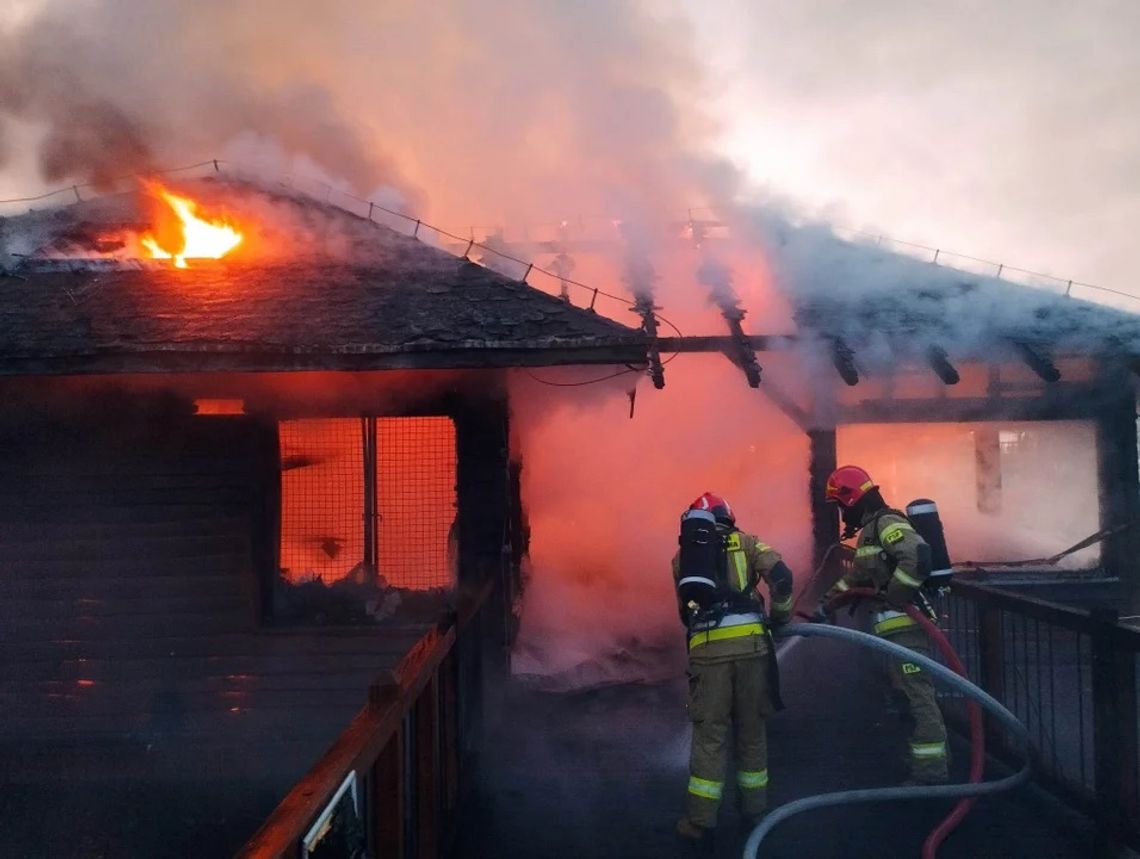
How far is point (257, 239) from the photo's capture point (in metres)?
7.07

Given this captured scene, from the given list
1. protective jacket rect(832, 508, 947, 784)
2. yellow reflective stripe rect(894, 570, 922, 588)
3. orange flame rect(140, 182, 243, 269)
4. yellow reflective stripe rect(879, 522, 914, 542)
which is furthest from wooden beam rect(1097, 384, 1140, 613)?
orange flame rect(140, 182, 243, 269)

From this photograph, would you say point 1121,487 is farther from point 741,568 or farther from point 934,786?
point 741,568

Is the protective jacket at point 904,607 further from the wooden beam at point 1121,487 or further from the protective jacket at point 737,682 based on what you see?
the wooden beam at point 1121,487

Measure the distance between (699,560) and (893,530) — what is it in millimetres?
1413

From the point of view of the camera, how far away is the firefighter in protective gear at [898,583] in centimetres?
455

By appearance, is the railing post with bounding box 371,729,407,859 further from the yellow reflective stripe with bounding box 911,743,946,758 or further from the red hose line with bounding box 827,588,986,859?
the yellow reflective stripe with bounding box 911,743,946,758

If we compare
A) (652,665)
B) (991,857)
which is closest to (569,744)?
(652,665)

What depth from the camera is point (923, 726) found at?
4582 mm

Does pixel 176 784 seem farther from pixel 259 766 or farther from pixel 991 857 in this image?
pixel 991 857

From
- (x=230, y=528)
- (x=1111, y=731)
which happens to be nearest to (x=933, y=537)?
(x=1111, y=731)

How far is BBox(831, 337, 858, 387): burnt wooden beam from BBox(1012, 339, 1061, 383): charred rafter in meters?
1.51

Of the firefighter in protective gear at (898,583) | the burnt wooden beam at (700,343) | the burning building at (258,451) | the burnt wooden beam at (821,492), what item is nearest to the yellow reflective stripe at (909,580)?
the firefighter in protective gear at (898,583)

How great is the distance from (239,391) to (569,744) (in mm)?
3715

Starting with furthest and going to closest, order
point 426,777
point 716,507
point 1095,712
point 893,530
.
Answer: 1. point 893,530
2. point 716,507
3. point 1095,712
4. point 426,777
